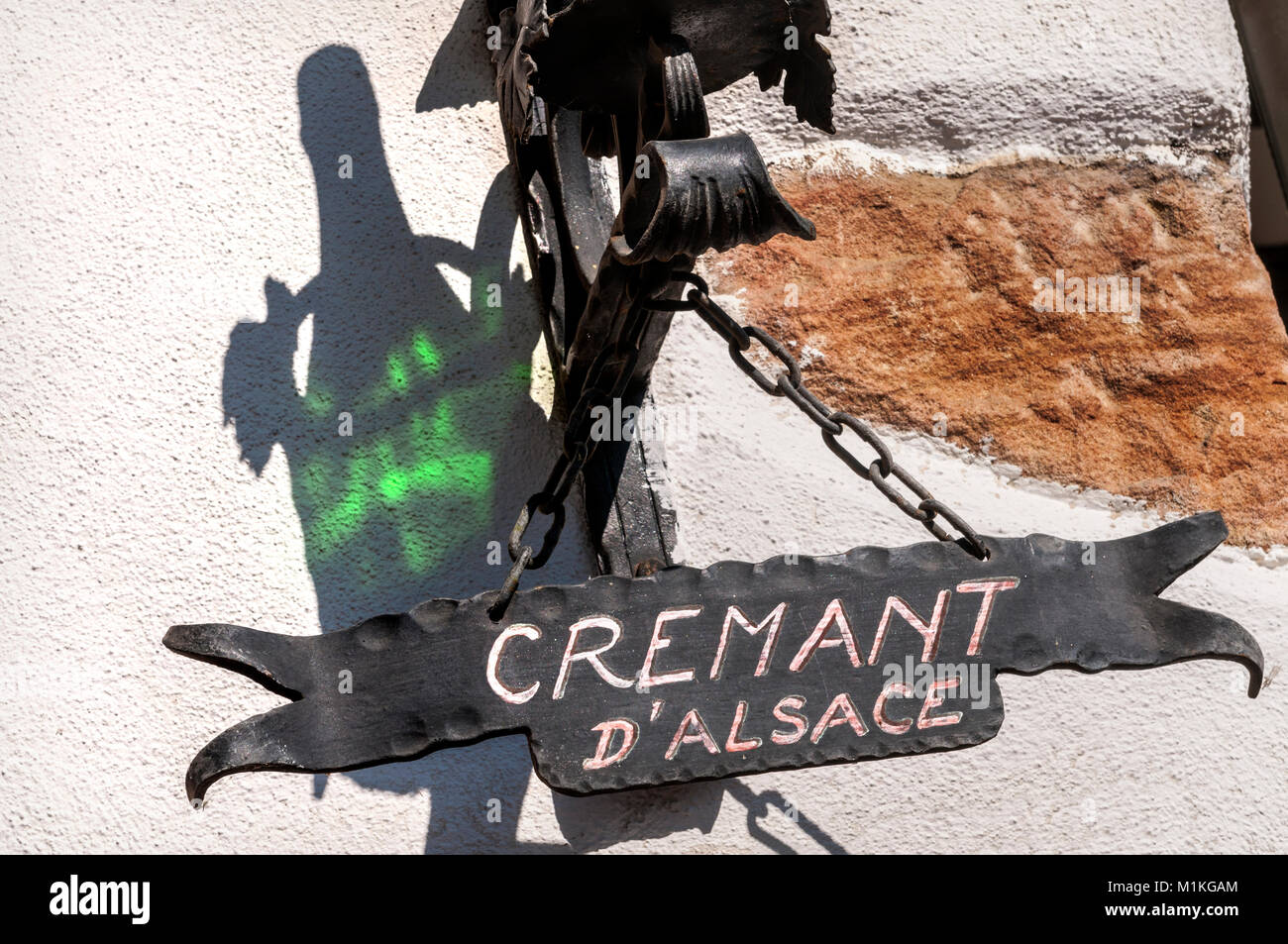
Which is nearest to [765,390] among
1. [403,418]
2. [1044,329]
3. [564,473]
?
[564,473]

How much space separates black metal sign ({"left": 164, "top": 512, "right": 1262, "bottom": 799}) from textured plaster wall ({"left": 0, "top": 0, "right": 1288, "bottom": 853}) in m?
0.46

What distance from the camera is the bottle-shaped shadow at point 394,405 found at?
5.54 ft

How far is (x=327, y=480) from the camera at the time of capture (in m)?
1.75

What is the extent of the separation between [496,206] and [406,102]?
0.21m

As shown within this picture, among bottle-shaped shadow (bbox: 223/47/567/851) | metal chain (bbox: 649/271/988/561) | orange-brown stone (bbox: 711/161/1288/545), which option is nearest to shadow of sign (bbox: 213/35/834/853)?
bottle-shaped shadow (bbox: 223/47/567/851)

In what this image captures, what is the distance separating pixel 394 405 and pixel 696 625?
710 millimetres

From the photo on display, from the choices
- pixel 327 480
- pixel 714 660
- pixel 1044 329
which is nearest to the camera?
pixel 714 660

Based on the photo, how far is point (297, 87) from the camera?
191 centimetres

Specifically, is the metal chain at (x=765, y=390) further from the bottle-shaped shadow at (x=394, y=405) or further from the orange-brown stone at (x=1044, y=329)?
the orange-brown stone at (x=1044, y=329)

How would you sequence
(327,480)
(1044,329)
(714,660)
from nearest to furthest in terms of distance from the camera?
(714,660) → (327,480) → (1044,329)

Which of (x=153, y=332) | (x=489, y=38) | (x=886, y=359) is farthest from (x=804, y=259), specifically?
(x=153, y=332)

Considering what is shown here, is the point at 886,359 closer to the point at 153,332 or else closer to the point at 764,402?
the point at 764,402

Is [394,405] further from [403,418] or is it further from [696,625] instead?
[696,625]

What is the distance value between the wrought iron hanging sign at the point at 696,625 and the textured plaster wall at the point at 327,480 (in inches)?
18.3
